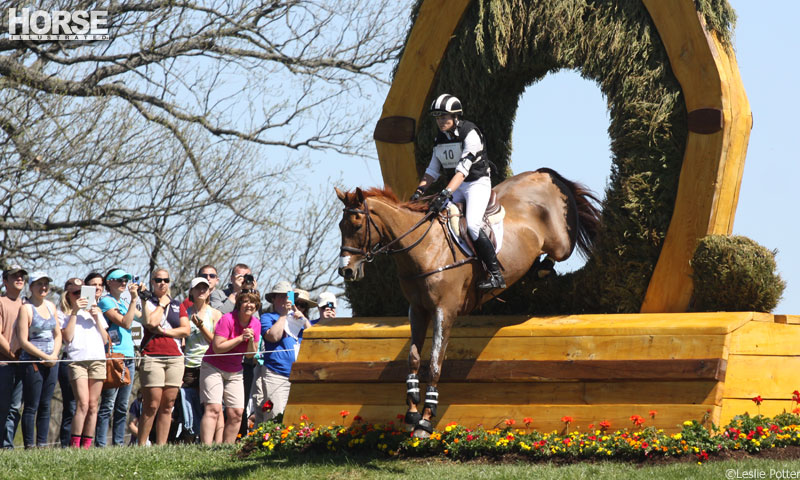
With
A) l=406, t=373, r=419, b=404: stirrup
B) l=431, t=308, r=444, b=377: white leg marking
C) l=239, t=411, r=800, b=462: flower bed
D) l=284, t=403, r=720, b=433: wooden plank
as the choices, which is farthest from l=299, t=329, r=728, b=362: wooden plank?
l=406, t=373, r=419, b=404: stirrup

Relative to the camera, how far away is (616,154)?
30.7 feet

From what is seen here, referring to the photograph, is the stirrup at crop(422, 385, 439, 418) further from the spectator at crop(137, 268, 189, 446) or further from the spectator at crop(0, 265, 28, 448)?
the spectator at crop(0, 265, 28, 448)

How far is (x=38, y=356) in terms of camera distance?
9273 millimetres

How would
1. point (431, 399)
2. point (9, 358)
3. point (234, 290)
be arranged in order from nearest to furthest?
point (431, 399), point (9, 358), point (234, 290)

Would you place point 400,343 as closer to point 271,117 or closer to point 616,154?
point 616,154

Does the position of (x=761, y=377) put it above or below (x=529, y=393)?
above

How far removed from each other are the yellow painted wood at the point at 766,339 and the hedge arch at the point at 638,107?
840mm

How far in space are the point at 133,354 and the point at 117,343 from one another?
0.77 feet

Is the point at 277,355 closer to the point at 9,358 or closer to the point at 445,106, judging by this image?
the point at 9,358

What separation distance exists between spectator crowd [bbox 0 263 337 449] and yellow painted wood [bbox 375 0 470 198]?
5.70ft

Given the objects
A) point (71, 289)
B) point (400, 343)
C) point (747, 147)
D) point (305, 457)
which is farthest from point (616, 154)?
point (71, 289)

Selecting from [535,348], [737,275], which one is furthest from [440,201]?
[737,275]

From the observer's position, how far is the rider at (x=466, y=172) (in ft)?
27.3

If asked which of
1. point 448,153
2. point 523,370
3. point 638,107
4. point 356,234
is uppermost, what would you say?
point 638,107
